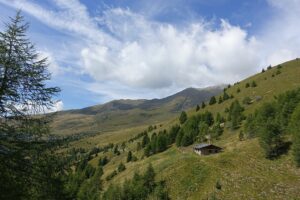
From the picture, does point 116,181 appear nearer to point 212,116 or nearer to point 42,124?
point 212,116

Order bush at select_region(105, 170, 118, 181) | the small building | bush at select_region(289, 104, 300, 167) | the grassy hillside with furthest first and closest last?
1. bush at select_region(105, 170, 118, 181)
2. the small building
3. bush at select_region(289, 104, 300, 167)
4. the grassy hillside

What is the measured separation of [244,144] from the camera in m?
84.2

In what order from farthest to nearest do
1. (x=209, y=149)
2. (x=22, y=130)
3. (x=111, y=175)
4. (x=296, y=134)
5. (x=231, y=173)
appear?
(x=111, y=175) < (x=209, y=149) < (x=231, y=173) < (x=296, y=134) < (x=22, y=130)

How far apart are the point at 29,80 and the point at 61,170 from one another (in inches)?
168

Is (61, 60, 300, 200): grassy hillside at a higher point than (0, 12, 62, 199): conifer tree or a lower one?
lower

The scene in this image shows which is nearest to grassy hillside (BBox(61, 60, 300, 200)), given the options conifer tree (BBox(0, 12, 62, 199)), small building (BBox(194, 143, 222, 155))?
small building (BBox(194, 143, 222, 155))

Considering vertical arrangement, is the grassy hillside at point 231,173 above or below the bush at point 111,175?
above

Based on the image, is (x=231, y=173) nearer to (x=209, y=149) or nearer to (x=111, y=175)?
(x=209, y=149)

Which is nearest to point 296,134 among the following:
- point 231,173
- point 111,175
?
point 231,173

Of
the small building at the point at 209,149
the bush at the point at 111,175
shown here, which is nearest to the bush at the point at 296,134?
the small building at the point at 209,149

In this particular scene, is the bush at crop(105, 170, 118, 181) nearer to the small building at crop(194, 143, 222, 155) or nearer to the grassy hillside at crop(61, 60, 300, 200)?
the grassy hillside at crop(61, 60, 300, 200)

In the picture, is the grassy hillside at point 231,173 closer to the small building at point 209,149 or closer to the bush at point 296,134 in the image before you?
the small building at point 209,149

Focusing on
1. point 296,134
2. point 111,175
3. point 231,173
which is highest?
point 296,134

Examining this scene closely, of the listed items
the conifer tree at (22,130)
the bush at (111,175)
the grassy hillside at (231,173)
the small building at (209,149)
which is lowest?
the bush at (111,175)
